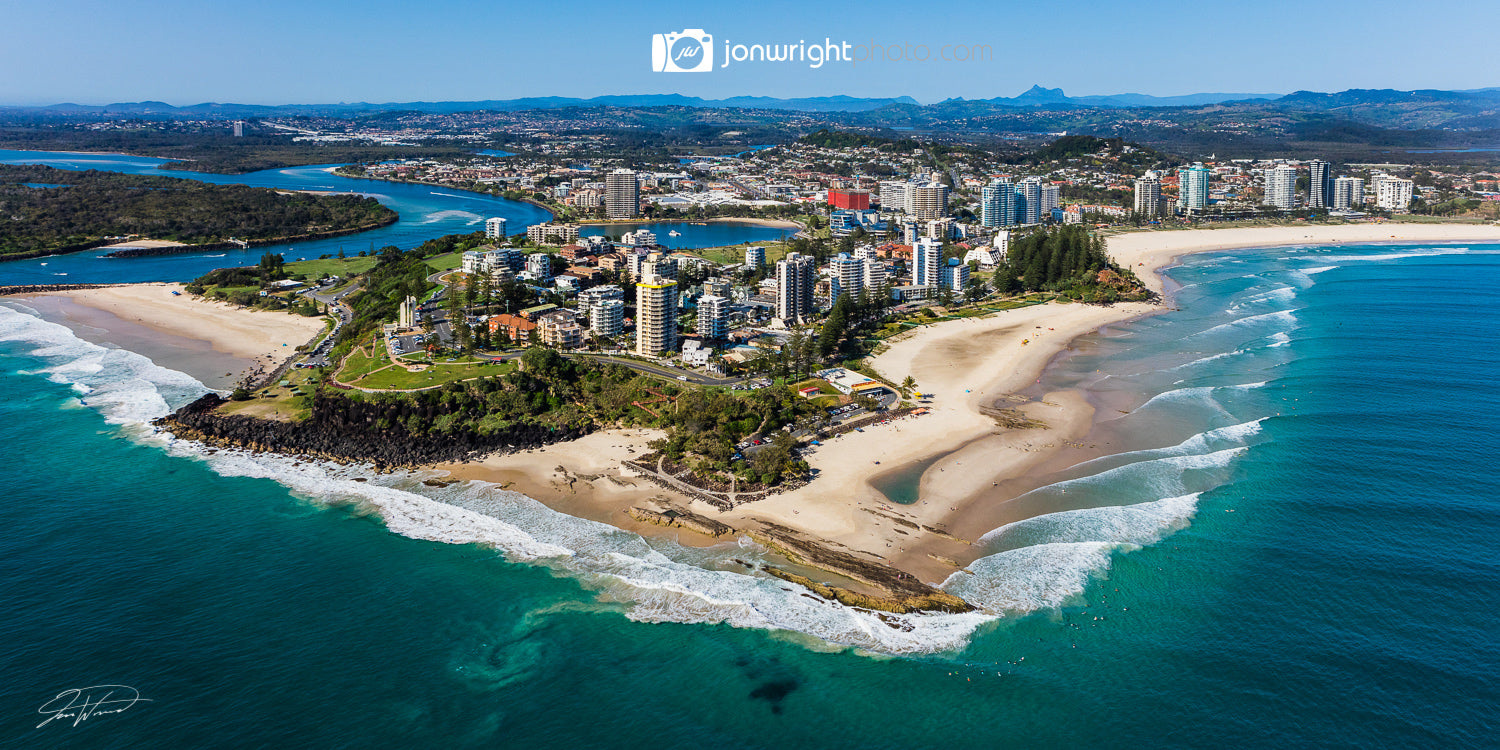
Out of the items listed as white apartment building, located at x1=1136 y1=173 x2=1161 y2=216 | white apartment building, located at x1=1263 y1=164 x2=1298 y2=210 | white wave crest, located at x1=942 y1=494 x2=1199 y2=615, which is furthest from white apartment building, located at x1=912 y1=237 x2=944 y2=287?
white apartment building, located at x1=1263 y1=164 x2=1298 y2=210

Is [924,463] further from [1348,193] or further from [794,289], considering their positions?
[1348,193]

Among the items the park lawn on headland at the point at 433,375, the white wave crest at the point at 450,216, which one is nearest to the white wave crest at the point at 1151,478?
the park lawn on headland at the point at 433,375

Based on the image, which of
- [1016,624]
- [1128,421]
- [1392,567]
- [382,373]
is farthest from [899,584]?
[382,373]

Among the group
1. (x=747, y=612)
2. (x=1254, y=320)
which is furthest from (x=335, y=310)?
(x=1254, y=320)

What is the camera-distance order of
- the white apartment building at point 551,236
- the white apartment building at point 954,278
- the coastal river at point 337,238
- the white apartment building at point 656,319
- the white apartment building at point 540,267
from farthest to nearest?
the white apartment building at point 551,236 < the coastal river at point 337,238 < the white apartment building at point 954,278 < the white apartment building at point 540,267 < the white apartment building at point 656,319

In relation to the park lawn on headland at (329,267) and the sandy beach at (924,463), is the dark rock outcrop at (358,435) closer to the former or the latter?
the sandy beach at (924,463)
